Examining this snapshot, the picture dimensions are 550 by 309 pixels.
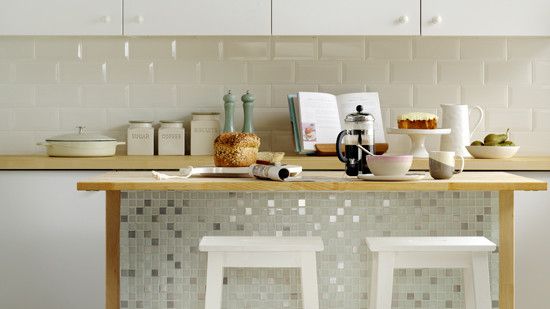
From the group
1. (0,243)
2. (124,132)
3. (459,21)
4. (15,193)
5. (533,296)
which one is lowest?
(533,296)

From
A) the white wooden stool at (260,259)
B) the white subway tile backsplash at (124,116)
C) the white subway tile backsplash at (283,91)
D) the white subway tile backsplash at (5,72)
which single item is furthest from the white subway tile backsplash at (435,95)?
the white subway tile backsplash at (5,72)

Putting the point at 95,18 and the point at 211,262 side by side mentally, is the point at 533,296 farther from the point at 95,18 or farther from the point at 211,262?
the point at 95,18

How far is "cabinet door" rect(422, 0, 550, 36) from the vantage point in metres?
3.96

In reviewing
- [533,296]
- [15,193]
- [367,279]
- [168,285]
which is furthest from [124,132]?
[533,296]

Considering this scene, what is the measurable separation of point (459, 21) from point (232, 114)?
1227mm

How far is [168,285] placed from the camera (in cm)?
288

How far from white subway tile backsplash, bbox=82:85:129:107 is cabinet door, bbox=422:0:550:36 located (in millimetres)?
1662

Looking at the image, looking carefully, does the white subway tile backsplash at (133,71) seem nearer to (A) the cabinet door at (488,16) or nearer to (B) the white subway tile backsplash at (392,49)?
(B) the white subway tile backsplash at (392,49)

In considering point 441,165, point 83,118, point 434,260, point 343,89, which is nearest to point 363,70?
point 343,89

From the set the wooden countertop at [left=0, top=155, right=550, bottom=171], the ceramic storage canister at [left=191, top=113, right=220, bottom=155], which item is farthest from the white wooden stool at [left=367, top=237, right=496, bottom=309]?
the ceramic storage canister at [left=191, top=113, right=220, bottom=155]

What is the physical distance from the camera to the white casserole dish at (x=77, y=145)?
3.90m

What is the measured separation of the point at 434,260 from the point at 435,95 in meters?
1.90

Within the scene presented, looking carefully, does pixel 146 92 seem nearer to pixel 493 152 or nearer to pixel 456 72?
pixel 456 72

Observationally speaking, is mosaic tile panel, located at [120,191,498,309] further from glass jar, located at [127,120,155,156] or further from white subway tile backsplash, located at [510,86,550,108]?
white subway tile backsplash, located at [510,86,550,108]
